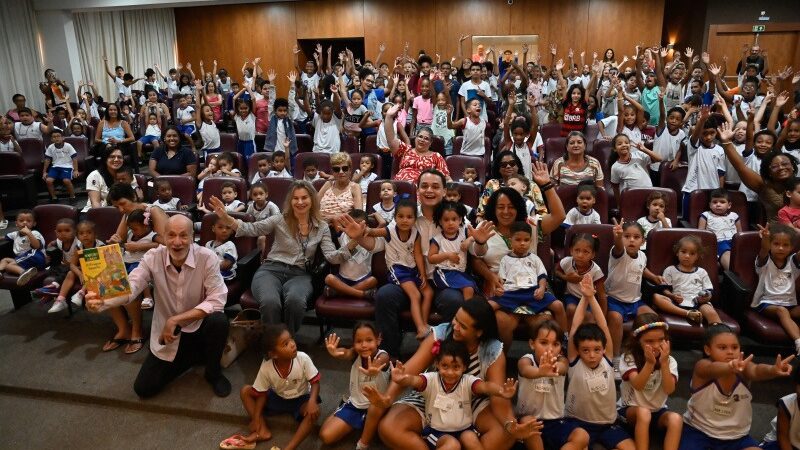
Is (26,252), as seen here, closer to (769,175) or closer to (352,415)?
(352,415)

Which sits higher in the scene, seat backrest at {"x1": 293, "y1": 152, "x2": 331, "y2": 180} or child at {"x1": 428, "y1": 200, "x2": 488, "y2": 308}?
seat backrest at {"x1": 293, "y1": 152, "x2": 331, "y2": 180}

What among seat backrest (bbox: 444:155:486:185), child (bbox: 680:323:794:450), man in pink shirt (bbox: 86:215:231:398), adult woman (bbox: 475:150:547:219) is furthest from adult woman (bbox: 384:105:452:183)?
child (bbox: 680:323:794:450)

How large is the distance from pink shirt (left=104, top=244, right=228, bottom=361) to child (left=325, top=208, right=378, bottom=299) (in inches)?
26.7

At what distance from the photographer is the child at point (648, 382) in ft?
7.87

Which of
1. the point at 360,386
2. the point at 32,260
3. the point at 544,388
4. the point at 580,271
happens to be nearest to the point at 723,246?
the point at 580,271

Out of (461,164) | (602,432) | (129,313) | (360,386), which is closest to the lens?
(602,432)

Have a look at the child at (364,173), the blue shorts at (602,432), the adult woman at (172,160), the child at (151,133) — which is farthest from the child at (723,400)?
the child at (151,133)

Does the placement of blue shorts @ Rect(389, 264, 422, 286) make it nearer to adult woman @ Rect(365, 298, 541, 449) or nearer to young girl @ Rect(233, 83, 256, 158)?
adult woman @ Rect(365, 298, 541, 449)

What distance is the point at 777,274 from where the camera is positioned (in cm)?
325

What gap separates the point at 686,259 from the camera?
327 cm

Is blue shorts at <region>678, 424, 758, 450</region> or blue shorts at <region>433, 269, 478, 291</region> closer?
blue shorts at <region>678, 424, 758, 450</region>

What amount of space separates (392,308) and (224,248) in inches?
53.4

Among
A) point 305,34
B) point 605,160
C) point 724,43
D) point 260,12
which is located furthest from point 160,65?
point 724,43

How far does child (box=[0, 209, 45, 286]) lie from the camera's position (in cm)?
396
